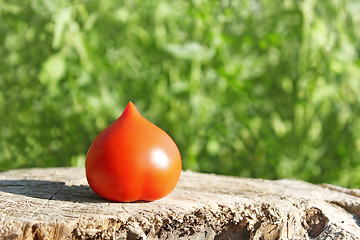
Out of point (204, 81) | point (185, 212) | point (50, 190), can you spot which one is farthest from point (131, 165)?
point (204, 81)

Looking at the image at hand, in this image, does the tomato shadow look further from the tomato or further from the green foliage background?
the green foliage background

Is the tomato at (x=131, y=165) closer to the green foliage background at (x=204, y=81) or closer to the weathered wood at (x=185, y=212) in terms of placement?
the weathered wood at (x=185, y=212)

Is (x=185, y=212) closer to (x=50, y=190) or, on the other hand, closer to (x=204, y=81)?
(x=50, y=190)

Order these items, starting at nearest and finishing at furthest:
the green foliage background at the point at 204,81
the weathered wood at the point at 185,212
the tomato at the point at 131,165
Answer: the weathered wood at the point at 185,212, the tomato at the point at 131,165, the green foliage background at the point at 204,81

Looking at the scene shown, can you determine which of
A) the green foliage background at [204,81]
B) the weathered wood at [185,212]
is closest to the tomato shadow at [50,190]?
the weathered wood at [185,212]

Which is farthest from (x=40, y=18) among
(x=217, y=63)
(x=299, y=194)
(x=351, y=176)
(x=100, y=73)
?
(x=351, y=176)

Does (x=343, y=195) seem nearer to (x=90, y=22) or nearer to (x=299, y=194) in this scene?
(x=299, y=194)
